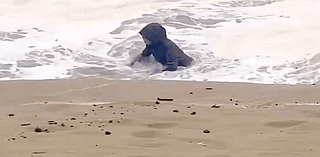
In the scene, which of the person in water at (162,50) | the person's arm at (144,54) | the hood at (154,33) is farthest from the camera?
the hood at (154,33)

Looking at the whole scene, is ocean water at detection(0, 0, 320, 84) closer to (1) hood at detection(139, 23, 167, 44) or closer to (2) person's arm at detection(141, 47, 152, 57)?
(2) person's arm at detection(141, 47, 152, 57)

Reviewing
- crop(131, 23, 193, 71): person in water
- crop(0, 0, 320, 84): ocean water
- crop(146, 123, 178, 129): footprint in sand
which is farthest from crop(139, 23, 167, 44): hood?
crop(146, 123, 178, 129): footprint in sand

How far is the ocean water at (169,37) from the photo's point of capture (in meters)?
8.39

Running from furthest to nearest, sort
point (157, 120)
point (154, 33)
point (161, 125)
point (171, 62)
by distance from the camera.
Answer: point (154, 33) → point (171, 62) → point (157, 120) → point (161, 125)

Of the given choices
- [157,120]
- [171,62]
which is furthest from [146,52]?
[157,120]

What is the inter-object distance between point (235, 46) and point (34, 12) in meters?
5.14

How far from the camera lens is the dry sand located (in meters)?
2.97

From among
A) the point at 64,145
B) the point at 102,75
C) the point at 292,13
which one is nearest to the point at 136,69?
the point at 102,75

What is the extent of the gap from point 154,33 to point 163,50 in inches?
17.7

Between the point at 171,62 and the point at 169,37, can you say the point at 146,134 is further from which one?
the point at 169,37

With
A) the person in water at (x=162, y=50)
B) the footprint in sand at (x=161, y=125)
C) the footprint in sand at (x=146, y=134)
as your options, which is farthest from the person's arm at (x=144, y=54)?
the footprint in sand at (x=146, y=134)

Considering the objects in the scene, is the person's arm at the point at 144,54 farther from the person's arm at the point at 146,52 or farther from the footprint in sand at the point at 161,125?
the footprint in sand at the point at 161,125

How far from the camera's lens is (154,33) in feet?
31.1

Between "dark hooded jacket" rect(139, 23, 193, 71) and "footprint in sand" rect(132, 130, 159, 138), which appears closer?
"footprint in sand" rect(132, 130, 159, 138)
